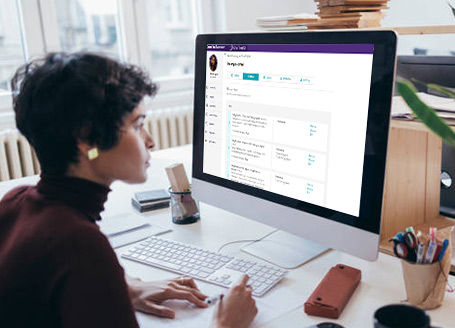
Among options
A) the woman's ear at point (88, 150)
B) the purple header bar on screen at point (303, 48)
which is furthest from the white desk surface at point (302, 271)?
the purple header bar on screen at point (303, 48)

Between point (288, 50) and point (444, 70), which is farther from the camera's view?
point (444, 70)

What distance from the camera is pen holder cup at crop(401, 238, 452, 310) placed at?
84 centimetres

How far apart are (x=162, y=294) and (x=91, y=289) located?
0.88 feet

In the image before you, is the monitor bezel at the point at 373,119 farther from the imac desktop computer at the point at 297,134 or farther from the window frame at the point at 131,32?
the window frame at the point at 131,32

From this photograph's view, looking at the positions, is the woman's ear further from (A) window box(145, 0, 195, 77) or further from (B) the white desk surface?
(A) window box(145, 0, 195, 77)

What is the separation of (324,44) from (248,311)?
51 centimetres

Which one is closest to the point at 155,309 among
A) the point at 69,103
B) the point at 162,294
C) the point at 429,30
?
the point at 162,294

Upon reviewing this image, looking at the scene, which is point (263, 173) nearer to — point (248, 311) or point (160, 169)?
point (248, 311)

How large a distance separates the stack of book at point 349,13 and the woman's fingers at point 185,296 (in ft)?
2.69

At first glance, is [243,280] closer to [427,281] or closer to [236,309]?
[236,309]

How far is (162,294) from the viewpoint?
929 mm

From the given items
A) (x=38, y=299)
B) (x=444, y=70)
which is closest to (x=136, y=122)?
(x=38, y=299)

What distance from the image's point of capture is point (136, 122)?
2.82 feet

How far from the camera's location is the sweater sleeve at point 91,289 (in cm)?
68
